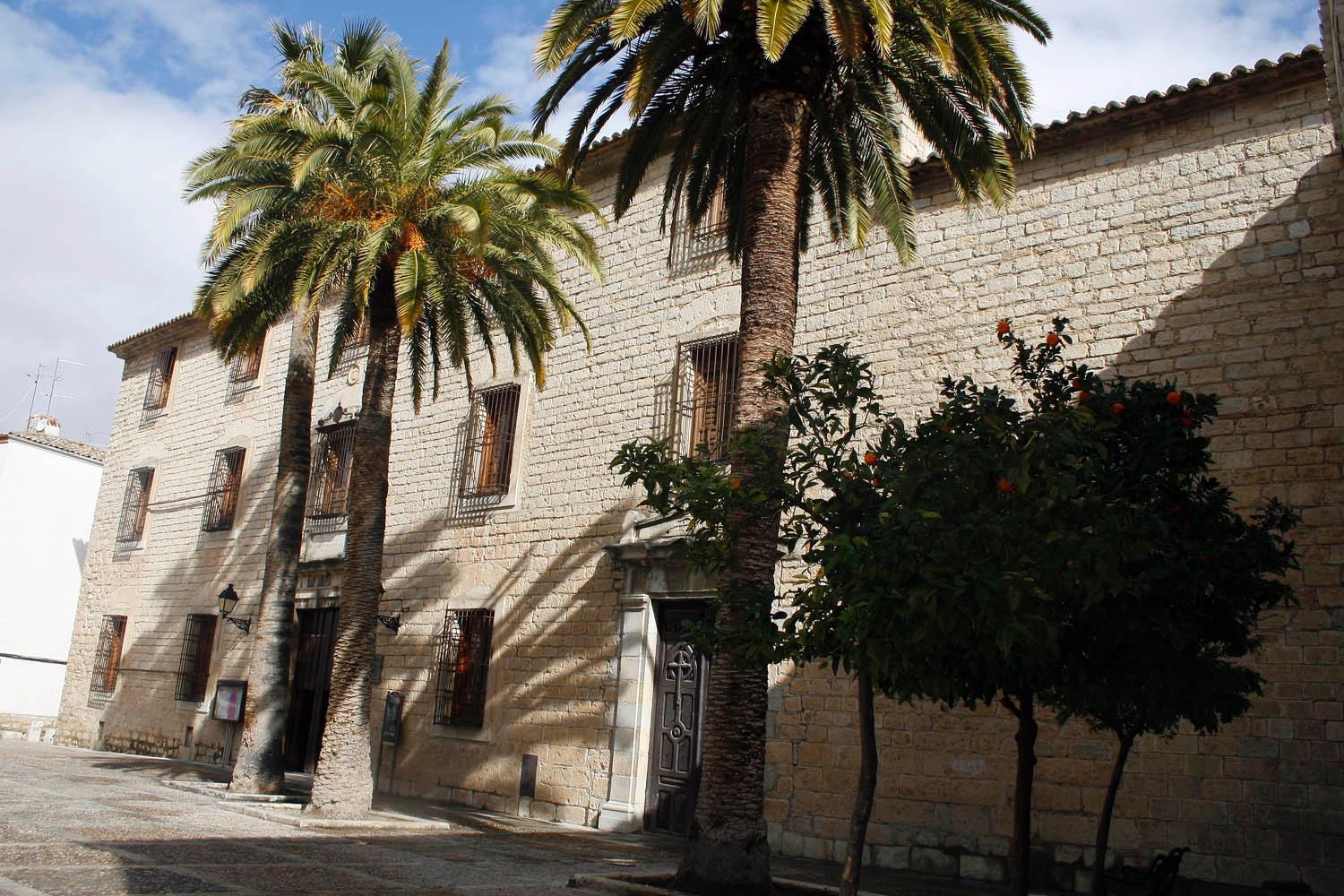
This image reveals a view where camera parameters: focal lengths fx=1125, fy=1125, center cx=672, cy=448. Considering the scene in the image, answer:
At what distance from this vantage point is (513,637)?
46.9 ft

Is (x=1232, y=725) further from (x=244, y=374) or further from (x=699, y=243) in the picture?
(x=244, y=374)

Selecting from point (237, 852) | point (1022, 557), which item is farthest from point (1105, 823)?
point (237, 852)

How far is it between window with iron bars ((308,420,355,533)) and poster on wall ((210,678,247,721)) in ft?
8.74

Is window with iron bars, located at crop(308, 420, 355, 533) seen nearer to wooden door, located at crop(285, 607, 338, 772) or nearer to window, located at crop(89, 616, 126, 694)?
wooden door, located at crop(285, 607, 338, 772)

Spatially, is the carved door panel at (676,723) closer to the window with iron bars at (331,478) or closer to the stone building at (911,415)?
the stone building at (911,415)

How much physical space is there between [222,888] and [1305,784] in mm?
7534

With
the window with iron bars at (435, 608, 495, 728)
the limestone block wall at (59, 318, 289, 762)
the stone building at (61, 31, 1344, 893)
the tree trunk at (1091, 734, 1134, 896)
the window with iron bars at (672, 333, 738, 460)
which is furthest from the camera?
the limestone block wall at (59, 318, 289, 762)

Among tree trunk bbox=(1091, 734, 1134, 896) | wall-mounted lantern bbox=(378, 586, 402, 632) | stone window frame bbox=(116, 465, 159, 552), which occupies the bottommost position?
tree trunk bbox=(1091, 734, 1134, 896)

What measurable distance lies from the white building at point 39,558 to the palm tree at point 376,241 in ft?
64.7

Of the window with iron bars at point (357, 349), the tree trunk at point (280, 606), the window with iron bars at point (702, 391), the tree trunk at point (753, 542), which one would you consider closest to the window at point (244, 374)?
the window with iron bars at point (357, 349)

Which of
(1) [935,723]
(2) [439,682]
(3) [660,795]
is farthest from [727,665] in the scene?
(2) [439,682]

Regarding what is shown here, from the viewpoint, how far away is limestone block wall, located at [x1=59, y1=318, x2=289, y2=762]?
19812mm

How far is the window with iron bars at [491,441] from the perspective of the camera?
15.4 metres

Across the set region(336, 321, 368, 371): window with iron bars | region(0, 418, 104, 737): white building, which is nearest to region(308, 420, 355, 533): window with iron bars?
region(336, 321, 368, 371): window with iron bars
